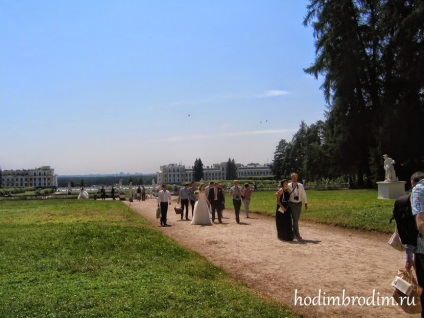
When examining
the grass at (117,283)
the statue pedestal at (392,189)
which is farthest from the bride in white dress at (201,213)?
the statue pedestal at (392,189)

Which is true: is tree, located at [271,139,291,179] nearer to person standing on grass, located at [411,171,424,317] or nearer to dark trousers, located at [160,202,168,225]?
dark trousers, located at [160,202,168,225]

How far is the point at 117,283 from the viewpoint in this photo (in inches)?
264

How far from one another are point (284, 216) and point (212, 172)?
558ft

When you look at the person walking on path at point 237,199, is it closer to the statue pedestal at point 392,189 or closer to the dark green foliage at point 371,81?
the statue pedestal at point 392,189

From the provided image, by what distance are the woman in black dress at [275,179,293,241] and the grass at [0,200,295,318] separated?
9.94 feet

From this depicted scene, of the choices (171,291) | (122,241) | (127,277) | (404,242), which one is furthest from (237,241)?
(404,242)

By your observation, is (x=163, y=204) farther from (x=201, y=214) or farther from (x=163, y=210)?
(x=201, y=214)

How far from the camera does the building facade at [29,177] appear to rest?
556 feet

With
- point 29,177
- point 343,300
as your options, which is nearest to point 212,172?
point 29,177

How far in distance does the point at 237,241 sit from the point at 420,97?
94.0ft

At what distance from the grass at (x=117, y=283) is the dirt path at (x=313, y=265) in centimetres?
54

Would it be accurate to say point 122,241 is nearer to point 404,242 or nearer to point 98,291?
point 98,291

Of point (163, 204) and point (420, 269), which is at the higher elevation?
point (420, 269)

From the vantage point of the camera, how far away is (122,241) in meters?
11.5
